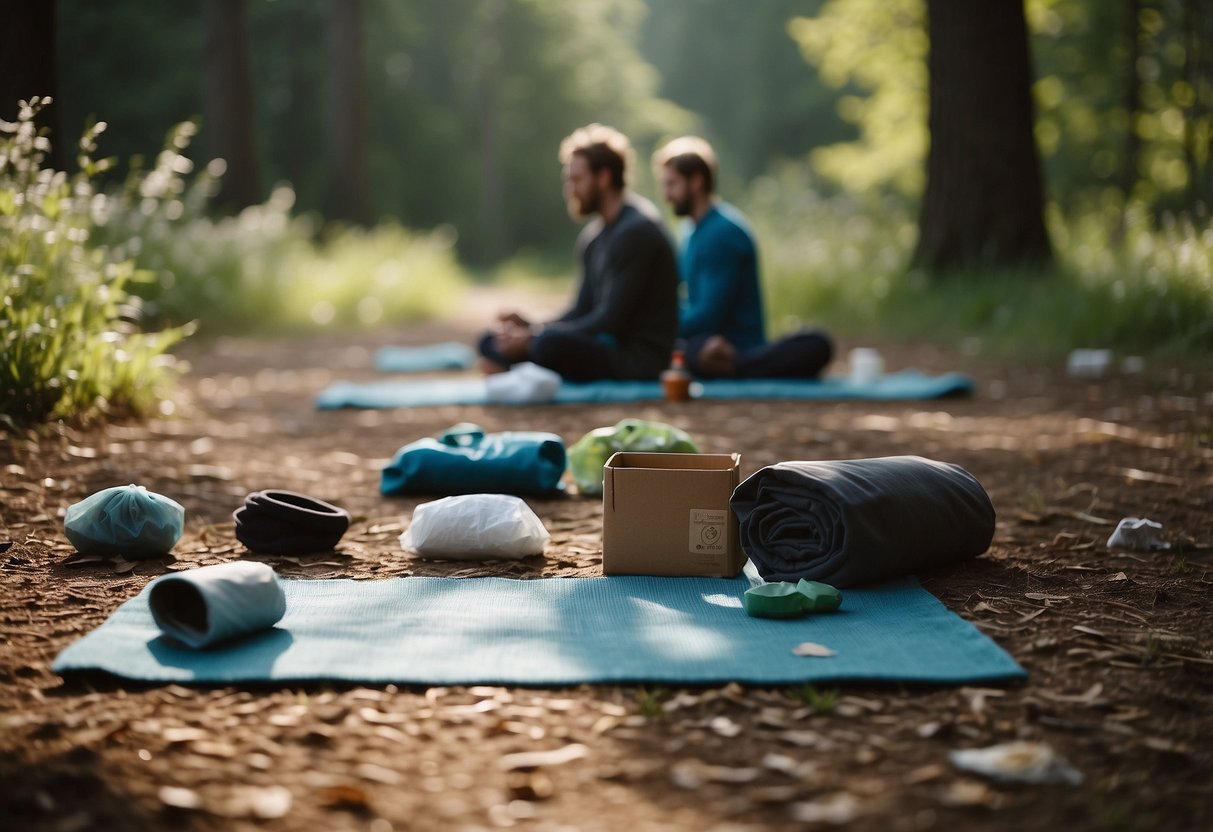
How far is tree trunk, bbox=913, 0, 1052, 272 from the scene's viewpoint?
8.95m

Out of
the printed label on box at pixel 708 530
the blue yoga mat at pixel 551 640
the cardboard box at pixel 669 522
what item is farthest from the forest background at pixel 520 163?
the printed label on box at pixel 708 530

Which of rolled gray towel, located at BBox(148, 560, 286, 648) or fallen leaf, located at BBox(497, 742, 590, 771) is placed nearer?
fallen leaf, located at BBox(497, 742, 590, 771)

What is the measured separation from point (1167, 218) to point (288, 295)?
25.9ft

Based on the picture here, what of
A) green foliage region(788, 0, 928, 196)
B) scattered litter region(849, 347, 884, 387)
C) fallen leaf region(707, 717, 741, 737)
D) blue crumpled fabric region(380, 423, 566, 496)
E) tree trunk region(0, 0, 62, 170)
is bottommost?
fallen leaf region(707, 717, 741, 737)

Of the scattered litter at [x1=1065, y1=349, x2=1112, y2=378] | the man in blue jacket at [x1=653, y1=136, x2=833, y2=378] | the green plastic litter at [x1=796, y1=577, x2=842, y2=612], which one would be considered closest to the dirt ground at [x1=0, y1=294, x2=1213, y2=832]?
the green plastic litter at [x1=796, y1=577, x2=842, y2=612]

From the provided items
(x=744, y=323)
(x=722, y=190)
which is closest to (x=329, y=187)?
(x=744, y=323)

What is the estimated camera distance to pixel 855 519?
261 centimetres

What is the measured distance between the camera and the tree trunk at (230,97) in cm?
1323

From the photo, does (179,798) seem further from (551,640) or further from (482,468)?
(482,468)

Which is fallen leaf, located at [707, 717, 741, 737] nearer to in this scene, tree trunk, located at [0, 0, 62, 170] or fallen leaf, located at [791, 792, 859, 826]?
fallen leaf, located at [791, 792, 859, 826]

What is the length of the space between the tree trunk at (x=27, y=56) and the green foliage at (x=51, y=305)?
1.57ft

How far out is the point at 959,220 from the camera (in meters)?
9.29

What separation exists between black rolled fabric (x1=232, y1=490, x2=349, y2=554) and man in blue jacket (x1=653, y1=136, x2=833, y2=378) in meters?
3.73

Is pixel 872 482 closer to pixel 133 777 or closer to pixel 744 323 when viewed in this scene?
pixel 133 777
